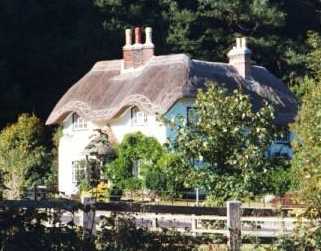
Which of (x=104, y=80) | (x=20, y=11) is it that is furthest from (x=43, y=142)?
(x=20, y=11)

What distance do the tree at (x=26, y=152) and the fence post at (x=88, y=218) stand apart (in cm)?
1949

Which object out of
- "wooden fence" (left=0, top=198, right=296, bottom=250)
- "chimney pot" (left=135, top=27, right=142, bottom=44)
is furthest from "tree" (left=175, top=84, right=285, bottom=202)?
"chimney pot" (left=135, top=27, right=142, bottom=44)

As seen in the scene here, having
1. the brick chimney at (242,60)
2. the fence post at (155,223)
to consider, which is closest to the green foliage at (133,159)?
the brick chimney at (242,60)

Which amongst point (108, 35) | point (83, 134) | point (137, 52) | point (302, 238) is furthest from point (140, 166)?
point (302, 238)

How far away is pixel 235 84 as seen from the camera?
4372 centimetres

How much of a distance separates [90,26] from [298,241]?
4465 cm

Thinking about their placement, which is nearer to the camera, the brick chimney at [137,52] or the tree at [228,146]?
the tree at [228,146]

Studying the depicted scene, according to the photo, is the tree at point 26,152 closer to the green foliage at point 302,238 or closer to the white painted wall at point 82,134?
the white painted wall at point 82,134

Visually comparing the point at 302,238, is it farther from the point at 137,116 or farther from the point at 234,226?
the point at 137,116

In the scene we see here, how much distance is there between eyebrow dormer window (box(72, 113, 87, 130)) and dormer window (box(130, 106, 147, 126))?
3.45m

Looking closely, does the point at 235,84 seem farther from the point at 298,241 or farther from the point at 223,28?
the point at 298,241

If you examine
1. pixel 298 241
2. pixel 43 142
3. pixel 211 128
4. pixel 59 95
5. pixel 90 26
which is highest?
pixel 90 26

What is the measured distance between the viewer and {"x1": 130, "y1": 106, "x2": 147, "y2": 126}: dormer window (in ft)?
138

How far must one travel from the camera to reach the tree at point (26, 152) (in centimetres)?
3571
